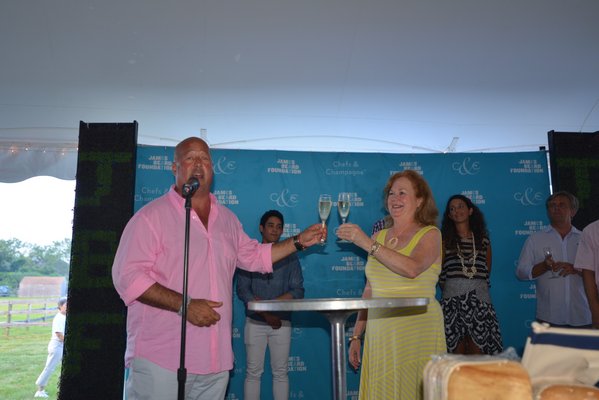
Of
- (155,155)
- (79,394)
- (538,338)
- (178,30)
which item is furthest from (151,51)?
(538,338)

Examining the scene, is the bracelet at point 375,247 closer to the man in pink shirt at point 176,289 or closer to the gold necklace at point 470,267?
the man in pink shirt at point 176,289

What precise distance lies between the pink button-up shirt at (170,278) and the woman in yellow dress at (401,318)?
0.71 meters

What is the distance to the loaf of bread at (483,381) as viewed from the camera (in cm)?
102

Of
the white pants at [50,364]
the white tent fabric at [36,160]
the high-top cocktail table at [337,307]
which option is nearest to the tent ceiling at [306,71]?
the white tent fabric at [36,160]

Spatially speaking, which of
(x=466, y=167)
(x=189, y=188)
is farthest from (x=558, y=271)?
(x=189, y=188)

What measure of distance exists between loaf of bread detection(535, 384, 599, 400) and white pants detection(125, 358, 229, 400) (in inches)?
69.9

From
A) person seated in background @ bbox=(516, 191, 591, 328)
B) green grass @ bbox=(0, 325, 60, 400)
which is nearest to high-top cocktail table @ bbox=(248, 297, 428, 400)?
person seated in background @ bbox=(516, 191, 591, 328)

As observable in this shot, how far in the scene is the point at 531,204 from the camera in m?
5.64

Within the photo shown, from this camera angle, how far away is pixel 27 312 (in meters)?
6.25

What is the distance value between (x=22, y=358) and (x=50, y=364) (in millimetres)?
920

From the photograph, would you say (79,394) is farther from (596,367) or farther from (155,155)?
(596,367)

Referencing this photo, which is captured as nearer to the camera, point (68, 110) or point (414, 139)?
point (68, 110)

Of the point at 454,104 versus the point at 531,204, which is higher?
Result: the point at 454,104

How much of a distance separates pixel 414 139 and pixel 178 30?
341cm
